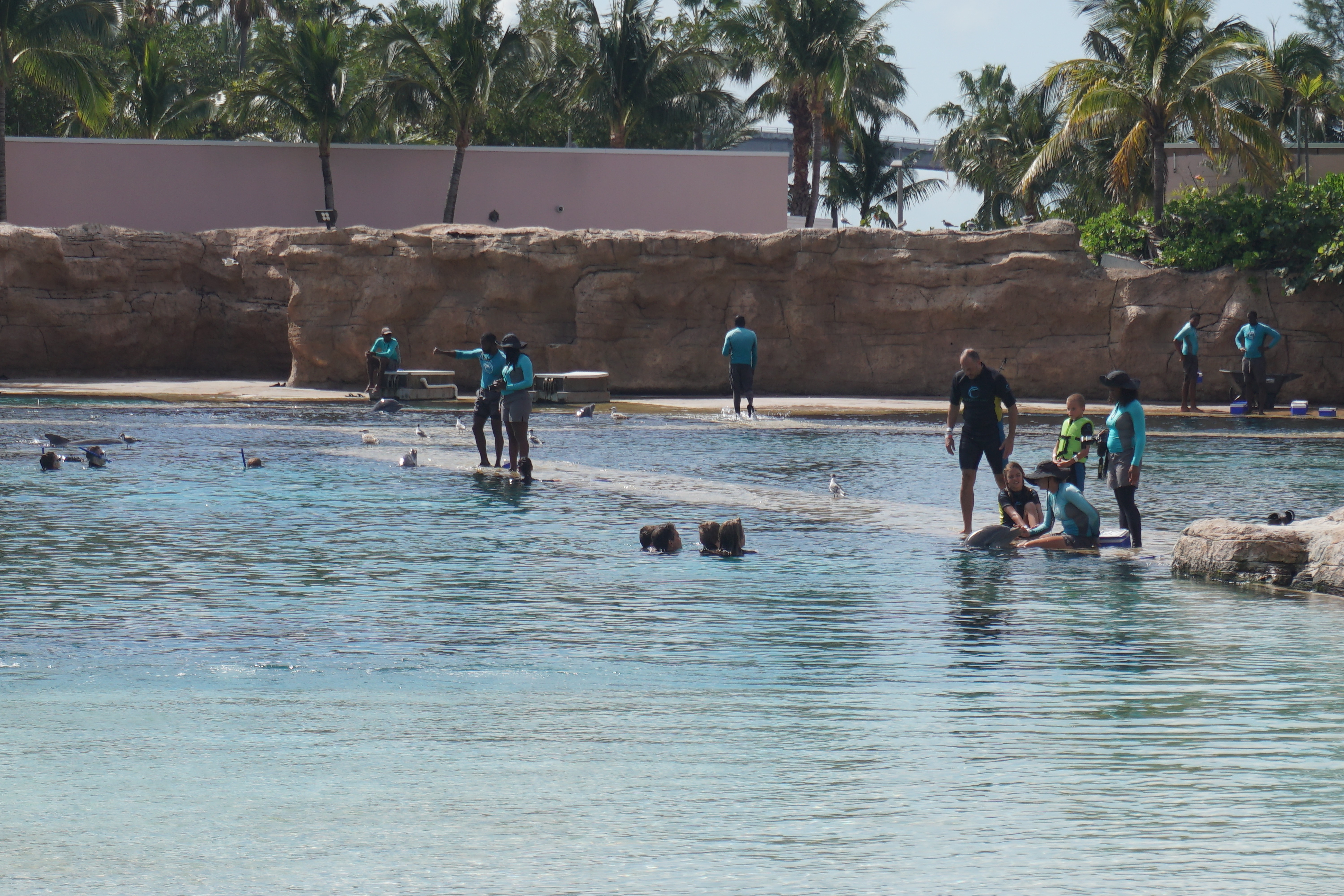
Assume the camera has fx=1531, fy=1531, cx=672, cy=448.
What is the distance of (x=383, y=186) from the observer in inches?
1535

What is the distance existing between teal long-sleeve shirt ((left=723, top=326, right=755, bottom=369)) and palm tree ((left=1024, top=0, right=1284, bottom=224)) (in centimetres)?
1045

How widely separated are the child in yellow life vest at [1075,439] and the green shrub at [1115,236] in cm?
1989

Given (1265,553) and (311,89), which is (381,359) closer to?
(311,89)

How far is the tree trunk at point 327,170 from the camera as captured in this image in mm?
37531

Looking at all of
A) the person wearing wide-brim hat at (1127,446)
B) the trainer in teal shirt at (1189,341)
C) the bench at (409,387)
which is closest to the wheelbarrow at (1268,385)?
the trainer in teal shirt at (1189,341)

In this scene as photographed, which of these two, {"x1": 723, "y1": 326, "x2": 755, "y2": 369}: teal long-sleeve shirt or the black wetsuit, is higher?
{"x1": 723, "y1": 326, "x2": 755, "y2": 369}: teal long-sleeve shirt

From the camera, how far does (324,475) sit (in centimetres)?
1677

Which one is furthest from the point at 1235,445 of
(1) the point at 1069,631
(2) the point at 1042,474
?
(1) the point at 1069,631

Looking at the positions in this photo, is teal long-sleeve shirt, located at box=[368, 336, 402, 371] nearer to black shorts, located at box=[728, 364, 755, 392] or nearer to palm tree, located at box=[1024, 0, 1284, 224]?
black shorts, located at box=[728, 364, 755, 392]

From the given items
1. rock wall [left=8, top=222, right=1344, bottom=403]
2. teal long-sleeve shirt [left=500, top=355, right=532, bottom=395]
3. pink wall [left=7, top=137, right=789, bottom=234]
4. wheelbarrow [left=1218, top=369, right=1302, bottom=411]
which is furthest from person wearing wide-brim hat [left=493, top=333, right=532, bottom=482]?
pink wall [left=7, top=137, right=789, bottom=234]

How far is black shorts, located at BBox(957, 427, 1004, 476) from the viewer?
42.1 feet

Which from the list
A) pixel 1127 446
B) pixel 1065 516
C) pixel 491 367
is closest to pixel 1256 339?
pixel 491 367

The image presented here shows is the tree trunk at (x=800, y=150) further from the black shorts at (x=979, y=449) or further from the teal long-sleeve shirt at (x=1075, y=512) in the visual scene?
the teal long-sleeve shirt at (x=1075, y=512)

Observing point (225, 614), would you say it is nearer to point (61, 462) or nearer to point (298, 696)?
point (298, 696)
